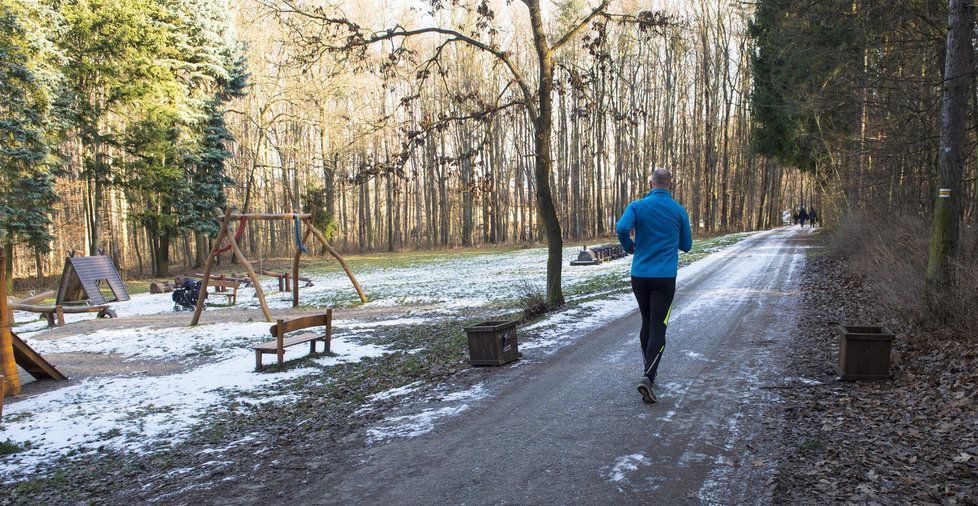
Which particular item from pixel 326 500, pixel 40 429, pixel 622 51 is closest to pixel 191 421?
pixel 40 429

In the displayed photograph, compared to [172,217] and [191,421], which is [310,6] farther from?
[172,217]

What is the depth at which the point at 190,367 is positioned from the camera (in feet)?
33.5

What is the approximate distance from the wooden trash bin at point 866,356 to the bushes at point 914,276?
4.57ft

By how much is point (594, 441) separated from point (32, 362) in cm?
883

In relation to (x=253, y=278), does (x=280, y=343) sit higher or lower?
lower

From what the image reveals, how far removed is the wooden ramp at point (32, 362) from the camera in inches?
353

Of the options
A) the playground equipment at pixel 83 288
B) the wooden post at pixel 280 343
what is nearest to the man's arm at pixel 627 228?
the wooden post at pixel 280 343

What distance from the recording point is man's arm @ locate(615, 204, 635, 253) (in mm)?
6004

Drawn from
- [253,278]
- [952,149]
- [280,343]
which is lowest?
[280,343]

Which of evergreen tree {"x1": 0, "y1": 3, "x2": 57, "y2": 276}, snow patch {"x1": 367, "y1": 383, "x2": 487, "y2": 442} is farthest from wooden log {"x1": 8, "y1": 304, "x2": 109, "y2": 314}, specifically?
snow patch {"x1": 367, "y1": 383, "x2": 487, "y2": 442}

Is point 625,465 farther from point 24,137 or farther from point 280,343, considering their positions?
point 24,137

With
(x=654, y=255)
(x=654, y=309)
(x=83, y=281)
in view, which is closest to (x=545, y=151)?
(x=654, y=255)

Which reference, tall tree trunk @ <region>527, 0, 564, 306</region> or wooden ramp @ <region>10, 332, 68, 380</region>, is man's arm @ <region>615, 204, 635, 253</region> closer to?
tall tree trunk @ <region>527, 0, 564, 306</region>

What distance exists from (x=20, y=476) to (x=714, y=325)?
9.41m
